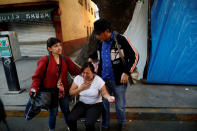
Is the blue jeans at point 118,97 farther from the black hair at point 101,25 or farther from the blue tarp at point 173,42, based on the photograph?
the blue tarp at point 173,42

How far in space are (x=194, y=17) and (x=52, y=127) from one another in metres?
4.39

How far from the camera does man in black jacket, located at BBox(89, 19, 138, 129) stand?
6.88 ft

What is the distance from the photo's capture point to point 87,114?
2199 millimetres

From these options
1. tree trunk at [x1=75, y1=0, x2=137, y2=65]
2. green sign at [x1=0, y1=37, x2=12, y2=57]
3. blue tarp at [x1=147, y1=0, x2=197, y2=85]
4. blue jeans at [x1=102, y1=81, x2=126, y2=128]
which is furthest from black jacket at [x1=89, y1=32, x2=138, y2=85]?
green sign at [x1=0, y1=37, x2=12, y2=57]

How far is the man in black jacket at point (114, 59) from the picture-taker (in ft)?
6.88

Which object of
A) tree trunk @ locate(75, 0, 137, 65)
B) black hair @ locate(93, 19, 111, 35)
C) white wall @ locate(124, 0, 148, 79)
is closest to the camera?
black hair @ locate(93, 19, 111, 35)

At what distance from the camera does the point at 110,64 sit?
7.45ft

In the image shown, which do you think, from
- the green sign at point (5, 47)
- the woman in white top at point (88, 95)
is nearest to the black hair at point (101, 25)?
the woman in white top at point (88, 95)

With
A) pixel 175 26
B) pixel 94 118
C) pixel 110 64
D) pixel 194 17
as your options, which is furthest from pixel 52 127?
pixel 194 17

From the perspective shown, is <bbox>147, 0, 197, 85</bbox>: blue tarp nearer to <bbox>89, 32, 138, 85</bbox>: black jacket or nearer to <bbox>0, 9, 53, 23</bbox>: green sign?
<bbox>89, 32, 138, 85</bbox>: black jacket

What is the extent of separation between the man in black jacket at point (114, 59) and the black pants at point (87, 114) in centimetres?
30

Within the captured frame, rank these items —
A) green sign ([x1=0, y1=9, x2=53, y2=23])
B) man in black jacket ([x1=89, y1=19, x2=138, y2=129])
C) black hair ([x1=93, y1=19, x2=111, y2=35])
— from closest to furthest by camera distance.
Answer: black hair ([x1=93, y1=19, x2=111, y2=35]), man in black jacket ([x1=89, y1=19, x2=138, y2=129]), green sign ([x1=0, y1=9, x2=53, y2=23])

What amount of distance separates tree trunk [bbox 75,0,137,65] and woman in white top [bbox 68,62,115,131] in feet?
4.73

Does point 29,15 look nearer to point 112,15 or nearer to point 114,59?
point 112,15
